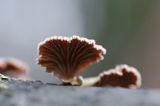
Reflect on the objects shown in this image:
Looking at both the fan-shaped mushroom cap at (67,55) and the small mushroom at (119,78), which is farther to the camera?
the small mushroom at (119,78)

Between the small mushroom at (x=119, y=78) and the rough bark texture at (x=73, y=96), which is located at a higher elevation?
the small mushroom at (x=119, y=78)

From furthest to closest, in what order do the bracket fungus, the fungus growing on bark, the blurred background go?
the blurred background
the fungus growing on bark
the bracket fungus

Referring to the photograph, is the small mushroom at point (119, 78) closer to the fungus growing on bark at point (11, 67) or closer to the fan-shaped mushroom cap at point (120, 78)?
the fan-shaped mushroom cap at point (120, 78)

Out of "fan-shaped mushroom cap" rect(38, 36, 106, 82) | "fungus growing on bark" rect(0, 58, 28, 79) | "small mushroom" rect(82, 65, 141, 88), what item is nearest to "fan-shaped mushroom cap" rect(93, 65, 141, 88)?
"small mushroom" rect(82, 65, 141, 88)

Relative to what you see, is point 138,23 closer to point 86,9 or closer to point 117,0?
point 117,0

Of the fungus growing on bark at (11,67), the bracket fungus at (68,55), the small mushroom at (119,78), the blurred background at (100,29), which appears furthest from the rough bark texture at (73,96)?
the blurred background at (100,29)

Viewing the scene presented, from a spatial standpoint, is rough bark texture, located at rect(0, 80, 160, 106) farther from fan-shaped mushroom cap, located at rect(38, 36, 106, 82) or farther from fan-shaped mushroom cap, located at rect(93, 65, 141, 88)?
fan-shaped mushroom cap, located at rect(93, 65, 141, 88)

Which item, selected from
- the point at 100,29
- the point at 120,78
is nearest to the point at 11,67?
the point at 120,78

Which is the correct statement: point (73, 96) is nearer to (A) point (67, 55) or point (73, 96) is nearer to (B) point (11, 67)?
(A) point (67, 55)

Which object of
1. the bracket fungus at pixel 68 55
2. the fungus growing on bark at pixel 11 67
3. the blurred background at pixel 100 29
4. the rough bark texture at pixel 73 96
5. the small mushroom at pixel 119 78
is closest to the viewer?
the rough bark texture at pixel 73 96
